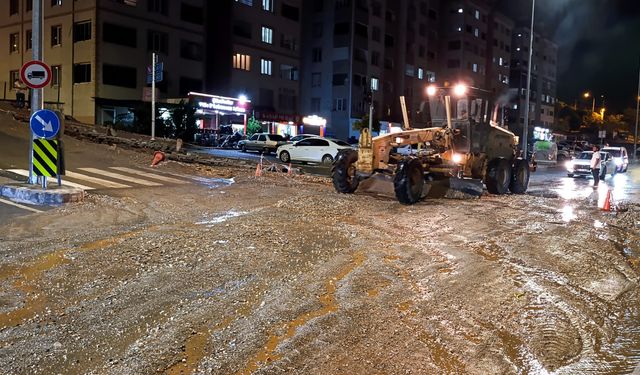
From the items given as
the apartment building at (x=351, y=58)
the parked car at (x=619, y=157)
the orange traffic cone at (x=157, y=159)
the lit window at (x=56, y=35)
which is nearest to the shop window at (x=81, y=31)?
the lit window at (x=56, y=35)

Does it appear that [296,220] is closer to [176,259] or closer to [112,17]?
[176,259]

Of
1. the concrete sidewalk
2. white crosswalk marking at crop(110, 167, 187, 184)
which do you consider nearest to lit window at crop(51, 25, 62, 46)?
white crosswalk marking at crop(110, 167, 187, 184)

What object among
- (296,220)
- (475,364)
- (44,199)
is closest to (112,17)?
(44,199)

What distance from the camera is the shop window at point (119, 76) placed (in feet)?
136

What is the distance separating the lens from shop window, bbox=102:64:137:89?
41.4 m

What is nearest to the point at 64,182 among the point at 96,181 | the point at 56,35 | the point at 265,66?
the point at 96,181

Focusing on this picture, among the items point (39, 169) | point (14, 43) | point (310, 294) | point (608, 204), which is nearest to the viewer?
point (310, 294)

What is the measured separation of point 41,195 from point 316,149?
56.8ft

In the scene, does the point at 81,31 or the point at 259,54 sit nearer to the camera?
the point at 81,31

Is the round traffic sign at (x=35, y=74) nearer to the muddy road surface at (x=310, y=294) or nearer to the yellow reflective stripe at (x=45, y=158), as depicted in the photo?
the yellow reflective stripe at (x=45, y=158)

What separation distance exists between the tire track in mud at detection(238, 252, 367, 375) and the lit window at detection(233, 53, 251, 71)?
46.9 metres

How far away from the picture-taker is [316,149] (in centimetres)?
2828

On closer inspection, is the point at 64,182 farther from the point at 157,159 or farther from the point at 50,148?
the point at 157,159

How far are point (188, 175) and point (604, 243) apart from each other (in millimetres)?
13426
